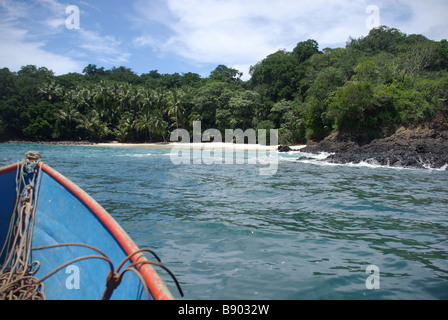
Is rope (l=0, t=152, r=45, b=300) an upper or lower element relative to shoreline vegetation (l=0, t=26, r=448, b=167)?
lower

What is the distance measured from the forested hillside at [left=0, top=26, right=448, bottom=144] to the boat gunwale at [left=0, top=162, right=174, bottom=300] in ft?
94.2

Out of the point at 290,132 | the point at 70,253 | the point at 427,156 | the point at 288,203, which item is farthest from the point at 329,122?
the point at 70,253

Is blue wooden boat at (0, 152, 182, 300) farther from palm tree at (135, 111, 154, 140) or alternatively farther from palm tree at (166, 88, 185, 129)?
palm tree at (166, 88, 185, 129)

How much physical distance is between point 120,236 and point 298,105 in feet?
119

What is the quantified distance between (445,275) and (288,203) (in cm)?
443

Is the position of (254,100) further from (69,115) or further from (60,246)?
(60,246)

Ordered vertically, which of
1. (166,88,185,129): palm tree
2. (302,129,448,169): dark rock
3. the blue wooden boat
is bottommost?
the blue wooden boat

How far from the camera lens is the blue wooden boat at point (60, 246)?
264 centimetres

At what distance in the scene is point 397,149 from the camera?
21.9m

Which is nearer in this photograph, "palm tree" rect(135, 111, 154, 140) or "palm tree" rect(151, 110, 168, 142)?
"palm tree" rect(151, 110, 168, 142)

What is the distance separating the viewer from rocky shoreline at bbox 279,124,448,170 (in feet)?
60.6

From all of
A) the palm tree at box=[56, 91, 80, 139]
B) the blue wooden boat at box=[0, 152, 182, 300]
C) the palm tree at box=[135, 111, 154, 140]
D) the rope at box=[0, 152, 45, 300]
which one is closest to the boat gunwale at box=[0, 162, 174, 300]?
the blue wooden boat at box=[0, 152, 182, 300]

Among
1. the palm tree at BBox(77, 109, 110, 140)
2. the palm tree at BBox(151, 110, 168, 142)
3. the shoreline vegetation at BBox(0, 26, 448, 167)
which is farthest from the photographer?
the palm tree at BBox(77, 109, 110, 140)
